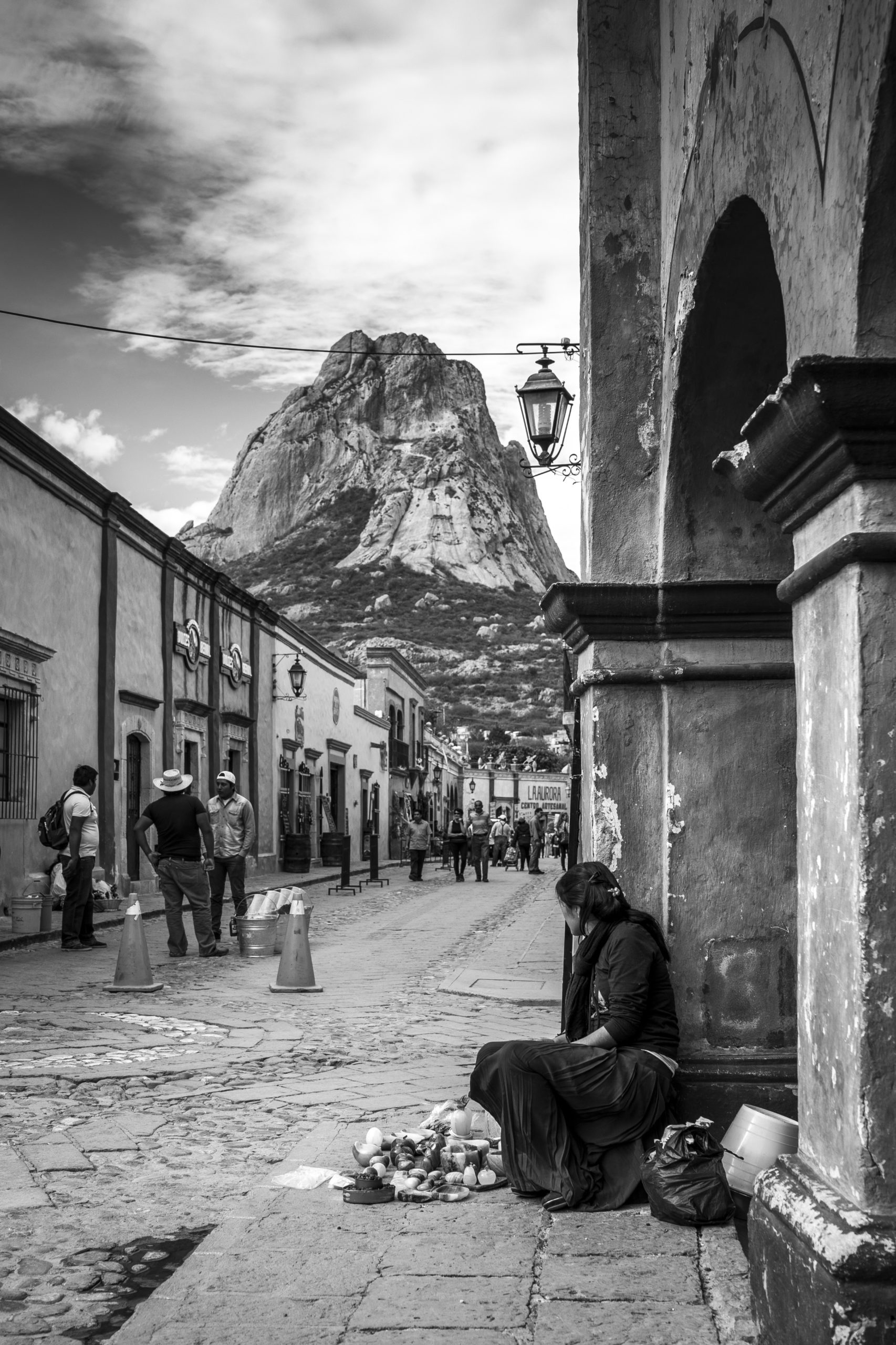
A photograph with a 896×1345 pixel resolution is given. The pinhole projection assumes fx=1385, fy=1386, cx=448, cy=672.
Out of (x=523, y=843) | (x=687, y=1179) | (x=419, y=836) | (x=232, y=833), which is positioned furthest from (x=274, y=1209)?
(x=523, y=843)

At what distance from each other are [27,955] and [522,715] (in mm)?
78857

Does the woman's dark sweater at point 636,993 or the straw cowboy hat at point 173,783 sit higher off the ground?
the straw cowboy hat at point 173,783

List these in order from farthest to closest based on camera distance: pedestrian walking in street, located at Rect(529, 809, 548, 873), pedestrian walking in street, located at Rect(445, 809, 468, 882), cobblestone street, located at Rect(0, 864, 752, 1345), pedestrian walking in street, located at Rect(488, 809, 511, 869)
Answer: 1. pedestrian walking in street, located at Rect(488, 809, 511, 869)
2. pedestrian walking in street, located at Rect(529, 809, 548, 873)
3. pedestrian walking in street, located at Rect(445, 809, 468, 882)
4. cobblestone street, located at Rect(0, 864, 752, 1345)

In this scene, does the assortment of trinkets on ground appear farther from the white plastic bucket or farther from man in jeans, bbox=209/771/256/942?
man in jeans, bbox=209/771/256/942

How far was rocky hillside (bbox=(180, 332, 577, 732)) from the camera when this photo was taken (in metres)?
93.4

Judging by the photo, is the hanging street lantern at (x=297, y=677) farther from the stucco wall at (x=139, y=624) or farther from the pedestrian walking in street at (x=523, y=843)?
the pedestrian walking in street at (x=523, y=843)

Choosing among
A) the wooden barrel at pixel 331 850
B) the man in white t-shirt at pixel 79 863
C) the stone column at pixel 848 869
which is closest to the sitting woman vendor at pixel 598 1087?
the stone column at pixel 848 869

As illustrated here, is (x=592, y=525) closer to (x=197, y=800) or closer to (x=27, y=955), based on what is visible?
(x=197, y=800)

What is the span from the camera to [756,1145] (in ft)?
14.1

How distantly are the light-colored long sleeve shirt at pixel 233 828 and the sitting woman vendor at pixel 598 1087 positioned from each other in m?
8.32

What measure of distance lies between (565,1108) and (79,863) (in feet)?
27.6

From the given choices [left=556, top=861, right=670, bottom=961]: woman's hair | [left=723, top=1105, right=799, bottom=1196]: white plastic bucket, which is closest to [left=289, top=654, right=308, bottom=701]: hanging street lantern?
[left=556, top=861, right=670, bottom=961]: woman's hair

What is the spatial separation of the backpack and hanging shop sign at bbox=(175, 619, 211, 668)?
9.04m

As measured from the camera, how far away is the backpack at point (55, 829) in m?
13.0
